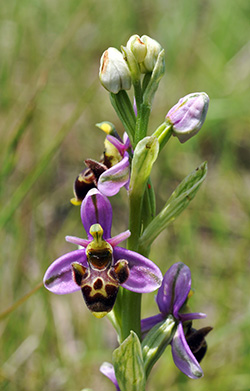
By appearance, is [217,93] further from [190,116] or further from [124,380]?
[124,380]

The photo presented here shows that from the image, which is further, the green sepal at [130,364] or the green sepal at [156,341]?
the green sepal at [156,341]

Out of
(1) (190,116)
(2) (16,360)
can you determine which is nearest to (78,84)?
(2) (16,360)

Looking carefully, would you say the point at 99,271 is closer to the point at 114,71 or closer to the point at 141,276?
the point at 141,276

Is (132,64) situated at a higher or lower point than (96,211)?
higher

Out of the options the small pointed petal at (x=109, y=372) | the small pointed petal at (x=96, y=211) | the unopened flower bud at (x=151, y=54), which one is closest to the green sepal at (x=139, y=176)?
the small pointed petal at (x=96, y=211)

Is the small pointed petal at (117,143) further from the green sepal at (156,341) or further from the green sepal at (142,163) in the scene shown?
the green sepal at (156,341)

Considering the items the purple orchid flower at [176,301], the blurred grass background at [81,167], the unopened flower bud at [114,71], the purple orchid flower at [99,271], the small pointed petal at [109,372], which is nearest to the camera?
the purple orchid flower at [99,271]

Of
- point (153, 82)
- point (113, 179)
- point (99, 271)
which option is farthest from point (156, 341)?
point (153, 82)
